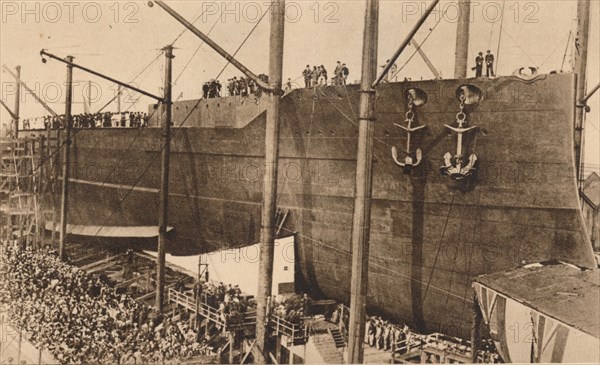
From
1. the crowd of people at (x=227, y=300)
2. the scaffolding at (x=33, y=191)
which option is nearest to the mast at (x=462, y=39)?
the crowd of people at (x=227, y=300)

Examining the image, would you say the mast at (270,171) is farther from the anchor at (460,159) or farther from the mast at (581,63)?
the mast at (581,63)

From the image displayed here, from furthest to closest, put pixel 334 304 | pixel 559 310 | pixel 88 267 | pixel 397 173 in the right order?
1. pixel 88 267
2. pixel 334 304
3. pixel 397 173
4. pixel 559 310

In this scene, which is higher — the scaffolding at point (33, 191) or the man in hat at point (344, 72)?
the man in hat at point (344, 72)

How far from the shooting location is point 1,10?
8867 millimetres

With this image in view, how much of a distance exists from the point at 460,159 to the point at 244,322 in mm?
5635

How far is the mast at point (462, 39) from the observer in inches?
489

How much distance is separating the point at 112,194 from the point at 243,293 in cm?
887

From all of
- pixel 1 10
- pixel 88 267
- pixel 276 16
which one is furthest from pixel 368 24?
pixel 88 267

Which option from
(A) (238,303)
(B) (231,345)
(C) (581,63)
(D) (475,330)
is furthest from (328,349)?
(C) (581,63)

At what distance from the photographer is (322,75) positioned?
13.3m

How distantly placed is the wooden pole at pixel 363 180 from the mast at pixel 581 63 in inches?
187

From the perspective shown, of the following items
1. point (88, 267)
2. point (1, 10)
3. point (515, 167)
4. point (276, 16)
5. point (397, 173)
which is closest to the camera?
point (1, 10)

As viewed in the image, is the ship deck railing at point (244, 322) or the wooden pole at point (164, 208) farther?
the wooden pole at point (164, 208)

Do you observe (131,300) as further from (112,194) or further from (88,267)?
(112,194)
